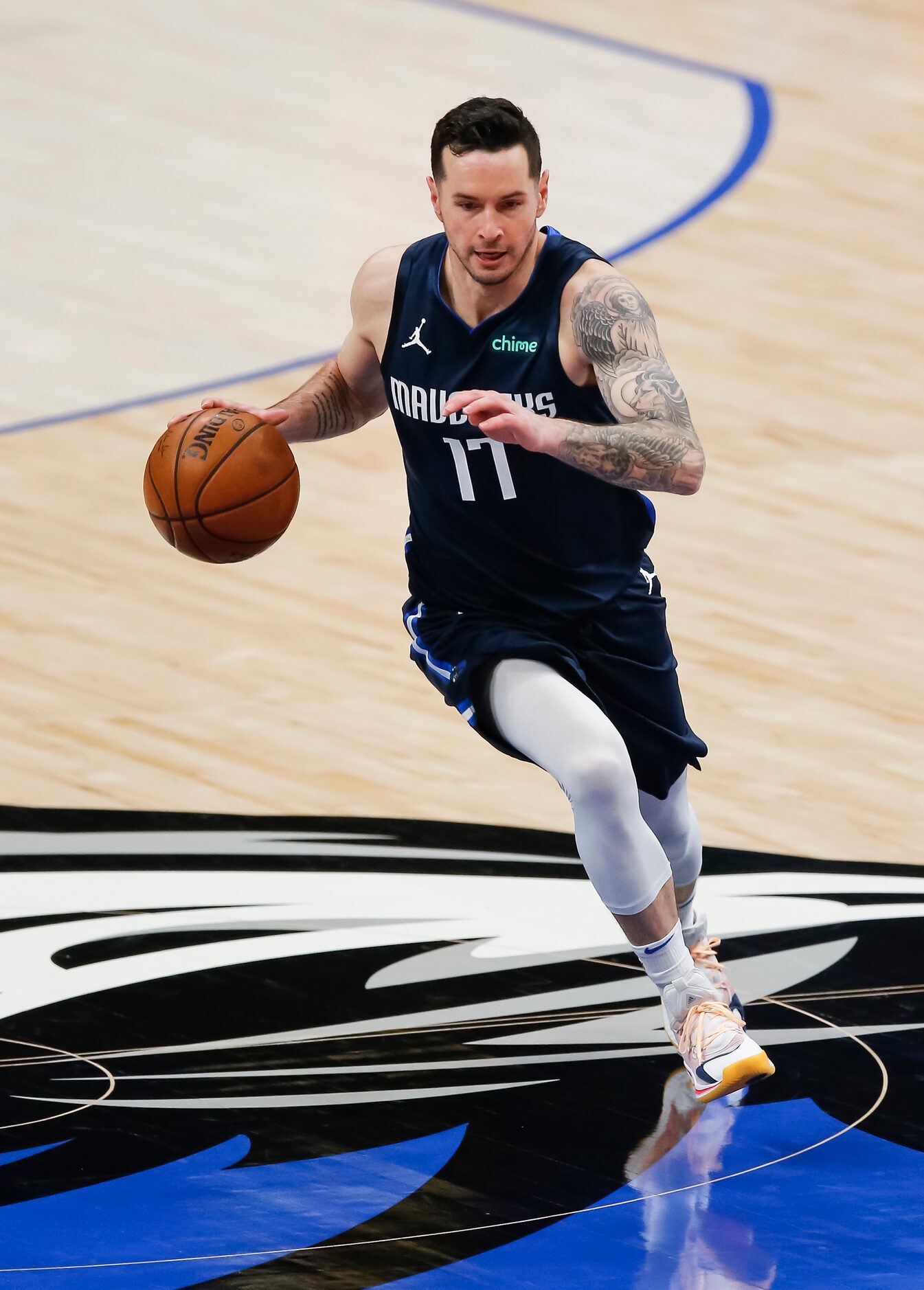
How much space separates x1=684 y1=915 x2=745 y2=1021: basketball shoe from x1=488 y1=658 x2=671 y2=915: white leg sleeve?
20.1 inches

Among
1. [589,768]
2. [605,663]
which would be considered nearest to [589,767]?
[589,768]

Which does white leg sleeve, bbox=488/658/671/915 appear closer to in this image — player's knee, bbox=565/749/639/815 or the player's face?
player's knee, bbox=565/749/639/815

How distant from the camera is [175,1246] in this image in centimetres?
454

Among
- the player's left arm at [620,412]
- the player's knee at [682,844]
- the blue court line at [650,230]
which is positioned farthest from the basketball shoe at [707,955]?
the blue court line at [650,230]

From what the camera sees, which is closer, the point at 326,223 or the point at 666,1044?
the point at 666,1044

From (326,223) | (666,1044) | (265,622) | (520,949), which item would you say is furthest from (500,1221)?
(326,223)

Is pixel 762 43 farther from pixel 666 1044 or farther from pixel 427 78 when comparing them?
pixel 666 1044

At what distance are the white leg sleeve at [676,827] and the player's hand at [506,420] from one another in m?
1.07

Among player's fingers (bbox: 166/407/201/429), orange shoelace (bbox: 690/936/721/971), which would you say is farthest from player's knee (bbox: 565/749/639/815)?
player's fingers (bbox: 166/407/201/429)

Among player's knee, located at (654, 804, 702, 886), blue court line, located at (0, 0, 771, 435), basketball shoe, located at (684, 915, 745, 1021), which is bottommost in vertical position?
basketball shoe, located at (684, 915, 745, 1021)

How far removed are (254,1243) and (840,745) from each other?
3.19m

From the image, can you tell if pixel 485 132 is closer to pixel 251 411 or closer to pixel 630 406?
pixel 630 406

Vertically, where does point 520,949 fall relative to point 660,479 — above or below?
below

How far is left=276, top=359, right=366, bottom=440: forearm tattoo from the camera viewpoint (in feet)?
17.9
